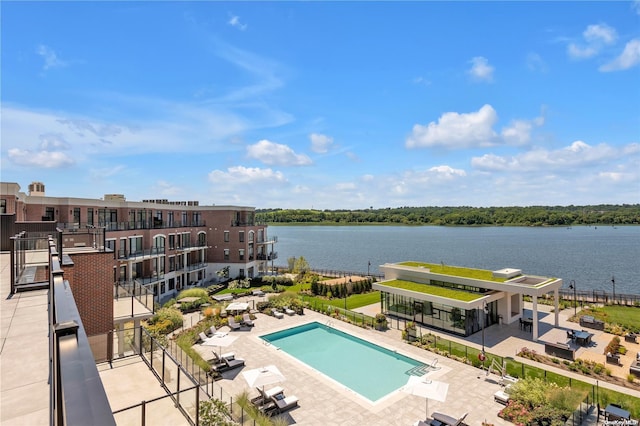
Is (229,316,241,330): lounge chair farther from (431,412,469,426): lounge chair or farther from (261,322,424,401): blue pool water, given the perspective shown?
(431,412,469,426): lounge chair

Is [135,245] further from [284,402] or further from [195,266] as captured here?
[284,402]

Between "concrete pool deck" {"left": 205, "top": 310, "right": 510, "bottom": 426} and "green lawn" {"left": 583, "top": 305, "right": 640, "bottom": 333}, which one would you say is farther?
"green lawn" {"left": 583, "top": 305, "right": 640, "bottom": 333}

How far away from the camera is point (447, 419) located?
13547 millimetres

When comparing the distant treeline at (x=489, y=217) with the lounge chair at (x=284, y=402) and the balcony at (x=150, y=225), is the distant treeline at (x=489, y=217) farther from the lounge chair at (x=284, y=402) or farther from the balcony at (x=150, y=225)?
the lounge chair at (x=284, y=402)

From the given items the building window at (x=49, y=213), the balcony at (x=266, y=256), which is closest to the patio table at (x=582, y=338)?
the balcony at (x=266, y=256)

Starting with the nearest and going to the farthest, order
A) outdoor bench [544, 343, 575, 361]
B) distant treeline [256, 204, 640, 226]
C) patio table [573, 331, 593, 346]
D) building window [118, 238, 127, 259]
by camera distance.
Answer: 1. outdoor bench [544, 343, 575, 361]
2. patio table [573, 331, 593, 346]
3. building window [118, 238, 127, 259]
4. distant treeline [256, 204, 640, 226]

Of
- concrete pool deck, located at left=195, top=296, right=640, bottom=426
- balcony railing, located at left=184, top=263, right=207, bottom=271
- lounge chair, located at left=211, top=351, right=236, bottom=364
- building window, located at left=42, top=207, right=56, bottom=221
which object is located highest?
building window, located at left=42, top=207, right=56, bottom=221

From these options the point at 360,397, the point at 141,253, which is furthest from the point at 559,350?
the point at 141,253

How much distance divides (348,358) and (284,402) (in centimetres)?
694

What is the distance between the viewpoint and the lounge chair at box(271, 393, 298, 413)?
49.0ft

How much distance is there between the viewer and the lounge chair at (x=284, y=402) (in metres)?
14.9

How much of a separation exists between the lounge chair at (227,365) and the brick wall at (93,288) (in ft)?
26.4

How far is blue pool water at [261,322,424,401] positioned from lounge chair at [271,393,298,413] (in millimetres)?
3384

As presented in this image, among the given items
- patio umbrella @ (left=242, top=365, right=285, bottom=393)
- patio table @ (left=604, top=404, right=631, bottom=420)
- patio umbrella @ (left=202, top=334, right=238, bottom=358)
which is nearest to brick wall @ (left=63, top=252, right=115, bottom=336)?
patio umbrella @ (left=242, top=365, right=285, bottom=393)
